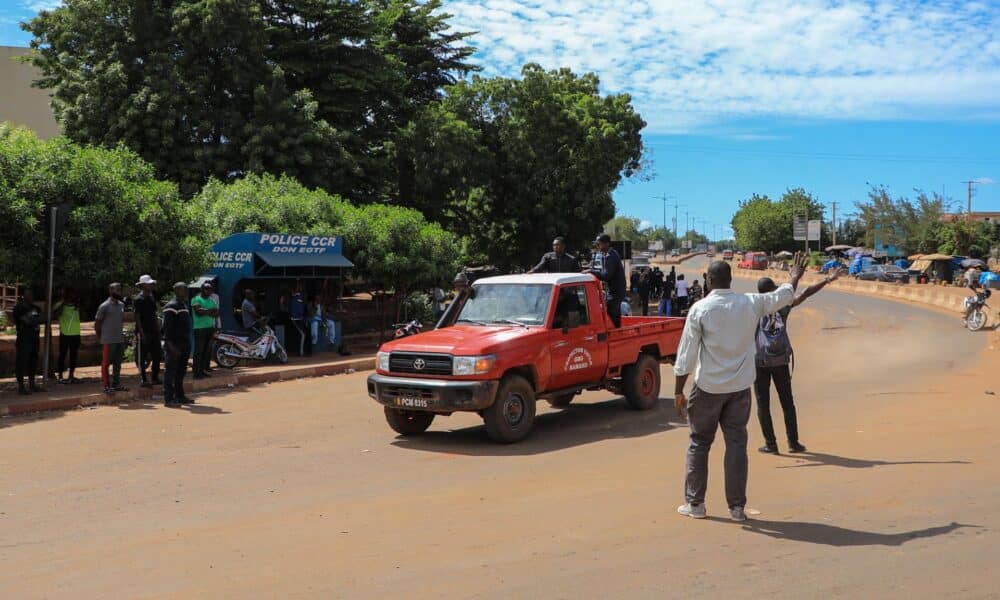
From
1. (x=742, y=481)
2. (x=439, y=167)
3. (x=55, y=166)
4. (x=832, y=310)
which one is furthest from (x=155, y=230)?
(x=832, y=310)

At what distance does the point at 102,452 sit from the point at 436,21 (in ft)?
111

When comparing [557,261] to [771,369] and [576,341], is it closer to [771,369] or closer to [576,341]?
[576,341]

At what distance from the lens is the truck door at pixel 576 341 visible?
35.4ft

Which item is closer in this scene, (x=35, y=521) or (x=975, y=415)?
(x=35, y=521)

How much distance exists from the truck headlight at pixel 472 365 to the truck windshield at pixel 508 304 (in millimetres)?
1150

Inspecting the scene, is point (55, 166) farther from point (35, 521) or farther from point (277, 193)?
point (35, 521)

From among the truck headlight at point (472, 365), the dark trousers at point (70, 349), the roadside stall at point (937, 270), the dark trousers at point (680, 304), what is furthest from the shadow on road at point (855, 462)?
the roadside stall at point (937, 270)

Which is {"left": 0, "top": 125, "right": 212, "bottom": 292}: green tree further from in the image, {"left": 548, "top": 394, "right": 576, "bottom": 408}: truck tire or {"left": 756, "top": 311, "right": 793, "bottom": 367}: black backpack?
{"left": 756, "top": 311, "right": 793, "bottom": 367}: black backpack

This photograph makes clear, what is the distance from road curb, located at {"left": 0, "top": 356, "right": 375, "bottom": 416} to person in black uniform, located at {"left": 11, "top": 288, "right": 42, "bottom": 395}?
1165mm

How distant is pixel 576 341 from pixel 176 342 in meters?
6.17

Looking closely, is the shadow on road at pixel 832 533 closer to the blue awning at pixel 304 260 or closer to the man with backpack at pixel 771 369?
the man with backpack at pixel 771 369

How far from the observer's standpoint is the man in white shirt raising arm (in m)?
6.61

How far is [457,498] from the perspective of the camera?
24.7ft

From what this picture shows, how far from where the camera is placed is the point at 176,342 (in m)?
13.3
